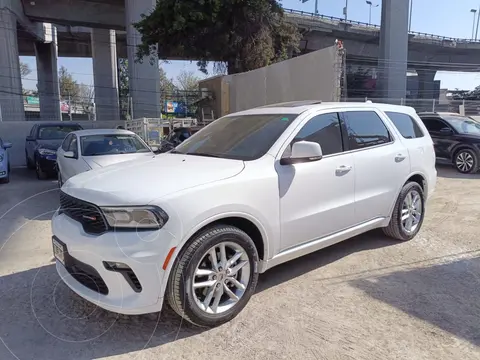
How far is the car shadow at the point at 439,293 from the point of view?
10.3ft

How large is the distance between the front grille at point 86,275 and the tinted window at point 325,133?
2.13 meters

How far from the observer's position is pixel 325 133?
404 centimetres

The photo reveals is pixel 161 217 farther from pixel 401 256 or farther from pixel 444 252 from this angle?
pixel 444 252

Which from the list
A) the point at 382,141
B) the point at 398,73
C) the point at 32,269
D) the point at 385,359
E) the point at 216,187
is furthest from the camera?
the point at 398,73

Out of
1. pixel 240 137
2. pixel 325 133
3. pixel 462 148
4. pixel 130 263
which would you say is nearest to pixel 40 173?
pixel 240 137

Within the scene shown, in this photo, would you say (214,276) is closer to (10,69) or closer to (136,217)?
(136,217)

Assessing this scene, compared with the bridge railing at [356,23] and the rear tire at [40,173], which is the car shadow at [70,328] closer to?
the rear tire at [40,173]

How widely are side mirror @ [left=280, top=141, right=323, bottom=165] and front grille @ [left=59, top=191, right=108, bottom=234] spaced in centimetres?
160

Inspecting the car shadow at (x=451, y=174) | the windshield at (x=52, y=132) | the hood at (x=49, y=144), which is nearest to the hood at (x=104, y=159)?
the hood at (x=49, y=144)

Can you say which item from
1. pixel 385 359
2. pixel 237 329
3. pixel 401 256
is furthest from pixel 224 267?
pixel 401 256

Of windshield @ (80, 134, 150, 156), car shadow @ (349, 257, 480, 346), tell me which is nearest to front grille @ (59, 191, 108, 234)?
car shadow @ (349, 257, 480, 346)

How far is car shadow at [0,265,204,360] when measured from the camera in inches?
113

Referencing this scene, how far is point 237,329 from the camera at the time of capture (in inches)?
122

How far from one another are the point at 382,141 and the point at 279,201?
195cm
